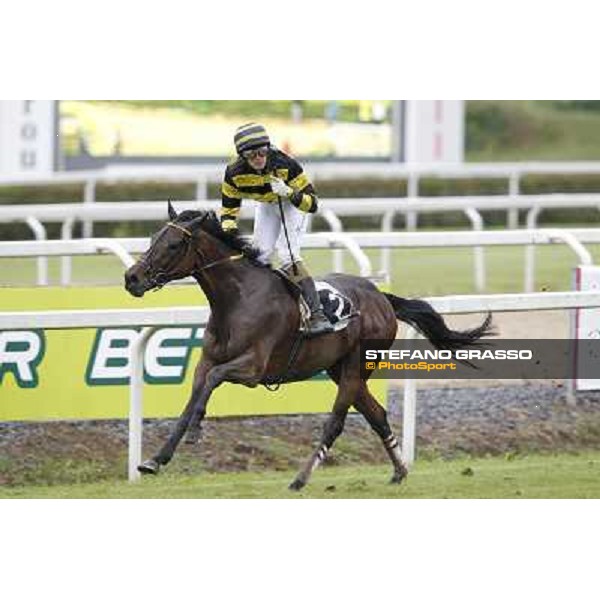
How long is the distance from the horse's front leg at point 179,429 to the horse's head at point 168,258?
388 millimetres

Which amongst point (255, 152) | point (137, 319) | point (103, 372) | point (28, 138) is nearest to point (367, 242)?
point (103, 372)

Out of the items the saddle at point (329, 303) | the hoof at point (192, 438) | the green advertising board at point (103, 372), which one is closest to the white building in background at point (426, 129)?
the green advertising board at point (103, 372)

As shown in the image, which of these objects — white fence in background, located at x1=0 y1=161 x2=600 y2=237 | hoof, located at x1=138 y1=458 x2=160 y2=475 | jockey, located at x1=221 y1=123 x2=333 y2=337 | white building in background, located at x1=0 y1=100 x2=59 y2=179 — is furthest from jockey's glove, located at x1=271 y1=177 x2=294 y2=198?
white building in background, located at x1=0 y1=100 x2=59 y2=179

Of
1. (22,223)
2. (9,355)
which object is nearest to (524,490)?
(9,355)

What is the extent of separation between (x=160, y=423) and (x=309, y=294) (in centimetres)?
137

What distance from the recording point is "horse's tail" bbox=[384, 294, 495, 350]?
8719 mm

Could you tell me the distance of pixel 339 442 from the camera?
31.0 feet

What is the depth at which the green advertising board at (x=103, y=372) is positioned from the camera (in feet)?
28.9

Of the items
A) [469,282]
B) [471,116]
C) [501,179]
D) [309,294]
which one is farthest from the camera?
[471,116]

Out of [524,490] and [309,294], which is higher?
[309,294]

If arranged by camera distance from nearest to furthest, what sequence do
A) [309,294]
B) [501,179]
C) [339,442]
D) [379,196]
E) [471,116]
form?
[309,294], [339,442], [379,196], [501,179], [471,116]

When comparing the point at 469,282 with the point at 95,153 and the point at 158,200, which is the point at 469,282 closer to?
the point at 158,200

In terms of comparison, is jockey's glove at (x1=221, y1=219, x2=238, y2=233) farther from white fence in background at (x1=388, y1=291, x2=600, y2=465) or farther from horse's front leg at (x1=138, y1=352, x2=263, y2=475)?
white fence in background at (x1=388, y1=291, x2=600, y2=465)

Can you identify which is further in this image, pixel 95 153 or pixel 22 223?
pixel 95 153
